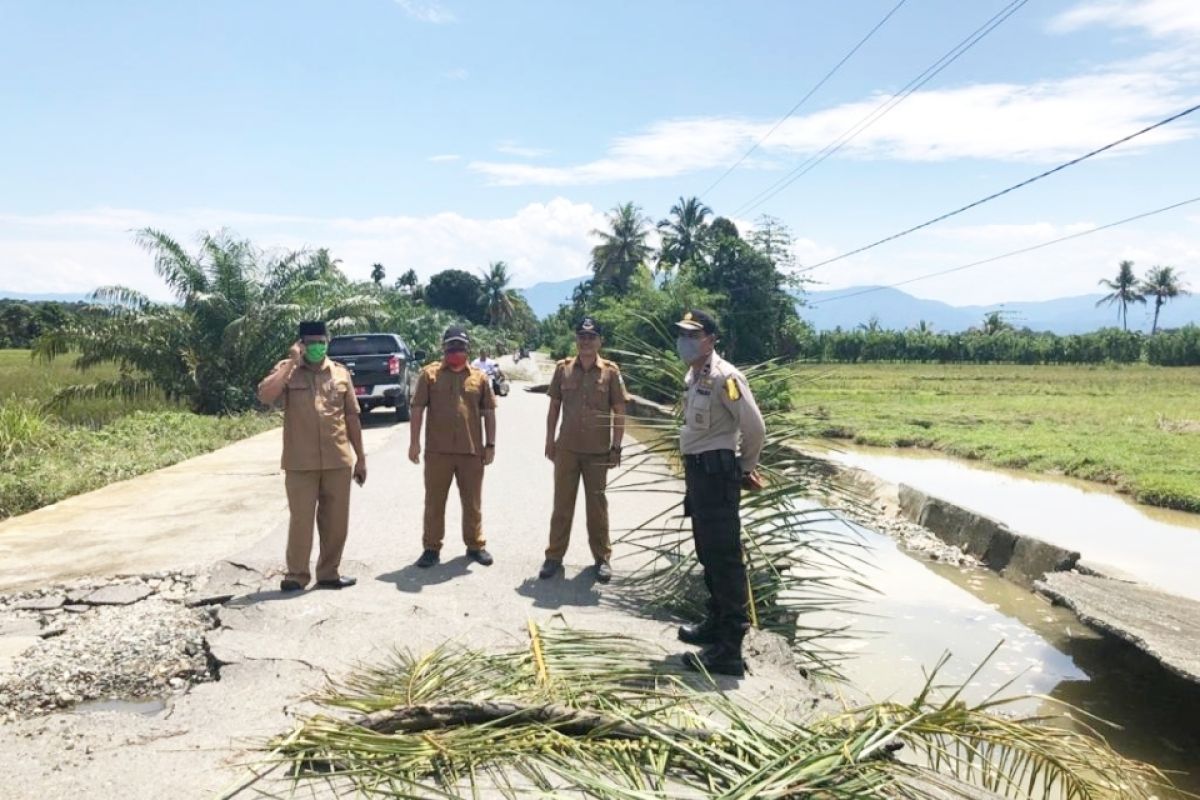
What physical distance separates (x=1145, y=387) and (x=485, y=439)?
39523mm

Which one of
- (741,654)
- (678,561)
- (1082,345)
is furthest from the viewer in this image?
(1082,345)

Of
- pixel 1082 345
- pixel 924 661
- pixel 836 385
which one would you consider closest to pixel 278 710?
pixel 924 661

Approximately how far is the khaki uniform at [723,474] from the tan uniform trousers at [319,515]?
2.41 meters

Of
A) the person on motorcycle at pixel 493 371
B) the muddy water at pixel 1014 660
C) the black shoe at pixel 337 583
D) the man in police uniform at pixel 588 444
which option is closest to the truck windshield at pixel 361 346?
the person on motorcycle at pixel 493 371

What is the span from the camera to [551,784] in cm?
300

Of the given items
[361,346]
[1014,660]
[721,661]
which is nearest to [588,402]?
[721,661]

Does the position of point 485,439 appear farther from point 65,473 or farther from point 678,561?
point 65,473

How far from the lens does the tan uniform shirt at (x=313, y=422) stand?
5.48 meters

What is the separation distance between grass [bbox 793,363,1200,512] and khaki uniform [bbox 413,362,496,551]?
7.46 feet

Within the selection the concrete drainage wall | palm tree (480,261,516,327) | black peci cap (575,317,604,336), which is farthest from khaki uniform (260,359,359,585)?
palm tree (480,261,516,327)

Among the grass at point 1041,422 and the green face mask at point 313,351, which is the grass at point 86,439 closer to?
the green face mask at point 313,351

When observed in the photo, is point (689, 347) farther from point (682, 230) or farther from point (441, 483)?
point (682, 230)

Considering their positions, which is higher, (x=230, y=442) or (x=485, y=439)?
(x=485, y=439)

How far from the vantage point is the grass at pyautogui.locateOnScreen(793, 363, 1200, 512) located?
555 inches
